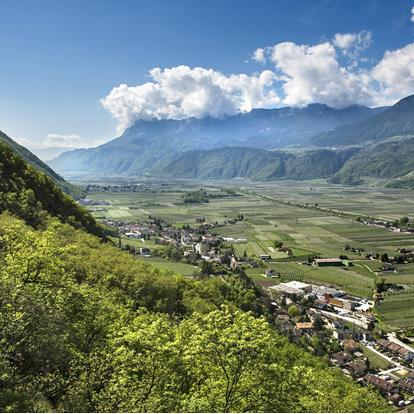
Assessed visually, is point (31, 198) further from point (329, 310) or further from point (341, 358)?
point (329, 310)

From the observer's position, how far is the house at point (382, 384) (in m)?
50.7

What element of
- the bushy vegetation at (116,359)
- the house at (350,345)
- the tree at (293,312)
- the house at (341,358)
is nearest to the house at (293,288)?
the tree at (293,312)

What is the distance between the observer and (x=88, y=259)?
43.7 metres

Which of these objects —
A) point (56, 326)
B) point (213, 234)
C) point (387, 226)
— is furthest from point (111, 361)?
point (387, 226)

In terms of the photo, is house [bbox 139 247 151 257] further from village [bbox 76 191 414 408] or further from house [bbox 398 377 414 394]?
house [bbox 398 377 414 394]

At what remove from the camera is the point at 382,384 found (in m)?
52.0

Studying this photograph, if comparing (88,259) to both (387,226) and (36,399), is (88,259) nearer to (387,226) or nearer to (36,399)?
(36,399)

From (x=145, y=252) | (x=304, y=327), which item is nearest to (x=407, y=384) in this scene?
(x=304, y=327)

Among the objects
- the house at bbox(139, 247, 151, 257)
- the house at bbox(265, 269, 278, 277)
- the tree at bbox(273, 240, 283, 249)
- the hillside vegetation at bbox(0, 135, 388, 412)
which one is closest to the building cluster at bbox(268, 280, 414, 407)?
the house at bbox(265, 269, 278, 277)

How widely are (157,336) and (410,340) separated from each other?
208ft

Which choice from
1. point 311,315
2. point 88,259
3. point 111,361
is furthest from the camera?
point 311,315

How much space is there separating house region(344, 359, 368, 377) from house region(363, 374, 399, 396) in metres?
1.26

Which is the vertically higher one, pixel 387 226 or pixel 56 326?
pixel 56 326

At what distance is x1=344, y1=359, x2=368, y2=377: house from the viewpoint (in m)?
55.4
